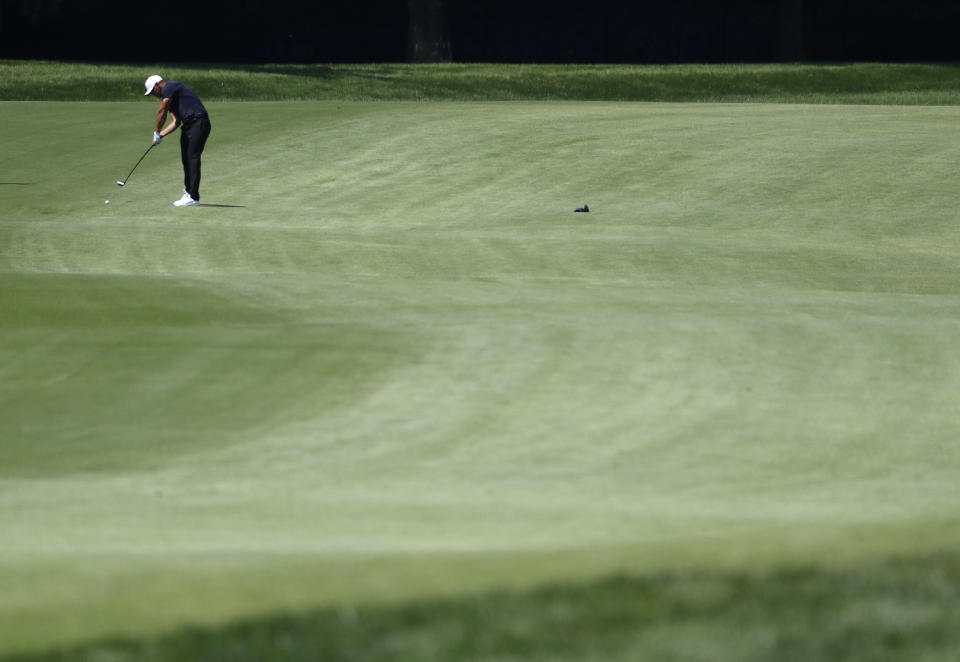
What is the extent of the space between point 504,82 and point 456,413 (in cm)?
3039

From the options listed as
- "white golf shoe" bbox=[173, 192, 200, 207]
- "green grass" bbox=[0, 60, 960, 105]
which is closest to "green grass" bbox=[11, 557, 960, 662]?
"white golf shoe" bbox=[173, 192, 200, 207]

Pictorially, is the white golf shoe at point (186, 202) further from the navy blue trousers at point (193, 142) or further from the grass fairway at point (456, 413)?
the grass fairway at point (456, 413)

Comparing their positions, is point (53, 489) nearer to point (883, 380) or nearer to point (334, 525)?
point (334, 525)

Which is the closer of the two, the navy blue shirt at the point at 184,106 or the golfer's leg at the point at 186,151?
the navy blue shirt at the point at 184,106

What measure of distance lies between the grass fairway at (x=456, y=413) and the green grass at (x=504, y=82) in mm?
17912

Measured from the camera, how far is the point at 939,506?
5617 mm

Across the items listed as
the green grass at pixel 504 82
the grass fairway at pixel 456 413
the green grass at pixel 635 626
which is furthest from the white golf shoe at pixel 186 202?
the green grass at pixel 635 626

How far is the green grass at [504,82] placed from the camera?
3503cm

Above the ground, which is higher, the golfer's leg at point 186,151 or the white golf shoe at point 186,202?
the golfer's leg at point 186,151

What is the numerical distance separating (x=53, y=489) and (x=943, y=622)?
3.28 metres

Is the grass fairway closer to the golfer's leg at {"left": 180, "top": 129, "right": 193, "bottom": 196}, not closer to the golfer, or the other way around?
the golfer

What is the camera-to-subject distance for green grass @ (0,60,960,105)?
35.0 m

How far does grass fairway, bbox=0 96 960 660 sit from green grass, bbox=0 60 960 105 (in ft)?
58.8

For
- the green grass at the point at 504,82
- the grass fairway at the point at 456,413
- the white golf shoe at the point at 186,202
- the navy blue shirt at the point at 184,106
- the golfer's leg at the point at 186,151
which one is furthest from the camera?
the green grass at the point at 504,82
